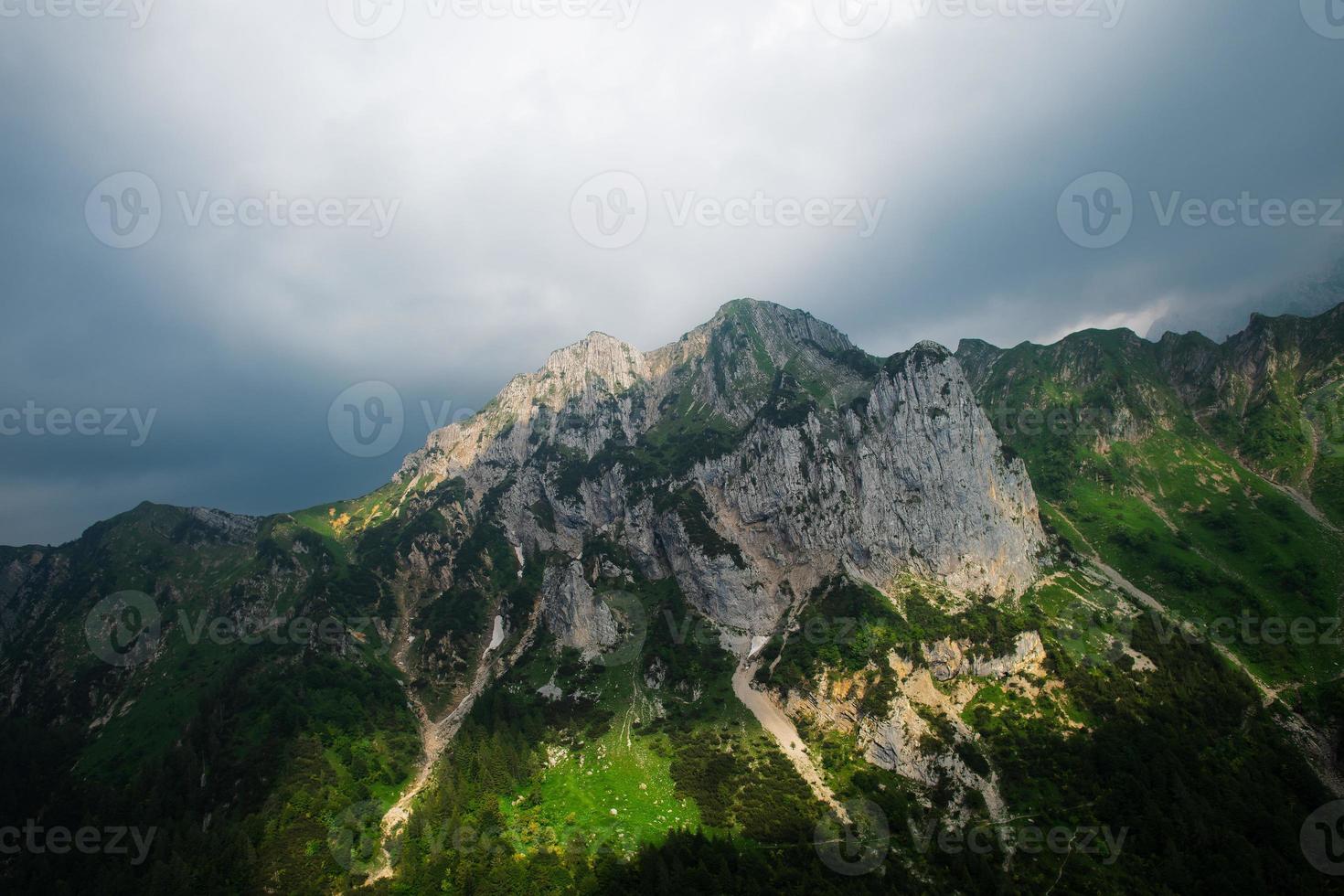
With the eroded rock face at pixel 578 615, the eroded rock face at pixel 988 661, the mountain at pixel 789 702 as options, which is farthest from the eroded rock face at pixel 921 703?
the eroded rock face at pixel 578 615

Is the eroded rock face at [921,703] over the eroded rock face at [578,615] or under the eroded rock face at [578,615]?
under

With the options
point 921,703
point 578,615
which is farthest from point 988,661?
point 578,615

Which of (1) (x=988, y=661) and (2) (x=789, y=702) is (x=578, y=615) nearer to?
(2) (x=789, y=702)

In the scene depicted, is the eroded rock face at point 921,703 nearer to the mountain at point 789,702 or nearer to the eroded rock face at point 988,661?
the eroded rock face at point 988,661

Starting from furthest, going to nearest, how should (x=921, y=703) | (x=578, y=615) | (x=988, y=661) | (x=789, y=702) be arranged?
(x=578, y=615) → (x=789, y=702) → (x=988, y=661) → (x=921, y=703)

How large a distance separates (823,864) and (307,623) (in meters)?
169

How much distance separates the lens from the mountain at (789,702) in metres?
90.2

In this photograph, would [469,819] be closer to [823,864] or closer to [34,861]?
[823,864]

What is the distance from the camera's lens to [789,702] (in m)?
133

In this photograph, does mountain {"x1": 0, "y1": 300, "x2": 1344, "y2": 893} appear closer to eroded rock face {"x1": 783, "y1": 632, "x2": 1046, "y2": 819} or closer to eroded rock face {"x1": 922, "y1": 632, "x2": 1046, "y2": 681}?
eroded rock face {"x1": 783, "y1": 632, "x2": 1046, "y2": 819}

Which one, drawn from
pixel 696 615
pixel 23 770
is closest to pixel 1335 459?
pixel 696 615

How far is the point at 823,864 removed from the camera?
89.2 meters

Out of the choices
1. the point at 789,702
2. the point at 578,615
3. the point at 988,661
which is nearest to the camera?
the point at 988,661

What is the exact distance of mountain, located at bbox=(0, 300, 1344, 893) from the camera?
90.2 meters
